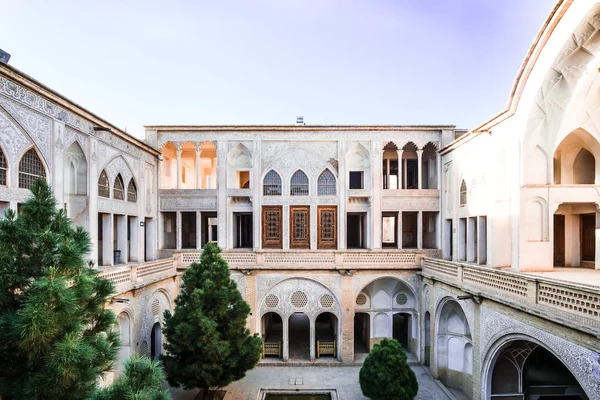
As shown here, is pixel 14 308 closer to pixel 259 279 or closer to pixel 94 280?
pixel 94 280

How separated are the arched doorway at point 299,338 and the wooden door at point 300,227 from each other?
4.51 metres

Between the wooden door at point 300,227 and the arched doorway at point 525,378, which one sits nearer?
the arched doorway at point 525,378

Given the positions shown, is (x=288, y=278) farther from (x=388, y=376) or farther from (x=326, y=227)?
(x=388, y=376)

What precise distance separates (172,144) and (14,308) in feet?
41.3

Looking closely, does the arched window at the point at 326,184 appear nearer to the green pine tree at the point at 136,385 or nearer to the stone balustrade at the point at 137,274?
the stone balustrade at the point at 137,274

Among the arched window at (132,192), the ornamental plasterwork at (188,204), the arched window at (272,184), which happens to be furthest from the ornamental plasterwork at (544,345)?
the arched window at (132,192)

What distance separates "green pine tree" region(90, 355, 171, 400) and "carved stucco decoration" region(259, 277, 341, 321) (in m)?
9.78

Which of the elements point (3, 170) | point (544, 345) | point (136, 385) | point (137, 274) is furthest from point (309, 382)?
point (3, 170)

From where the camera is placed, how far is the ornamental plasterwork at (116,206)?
1173cm

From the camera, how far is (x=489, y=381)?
933 centimetres

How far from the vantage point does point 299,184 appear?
51.8ft

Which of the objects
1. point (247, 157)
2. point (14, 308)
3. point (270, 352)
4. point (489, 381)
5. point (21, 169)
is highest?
point (247, 157)

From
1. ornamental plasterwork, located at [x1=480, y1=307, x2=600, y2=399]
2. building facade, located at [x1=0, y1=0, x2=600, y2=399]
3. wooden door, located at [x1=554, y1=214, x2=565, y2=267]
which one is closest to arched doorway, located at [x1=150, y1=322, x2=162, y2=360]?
building facade, located at [x1=0, y1=0, x2=600, y2=399]

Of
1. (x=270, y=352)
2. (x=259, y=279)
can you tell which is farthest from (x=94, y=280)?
(x=270, y=352)
